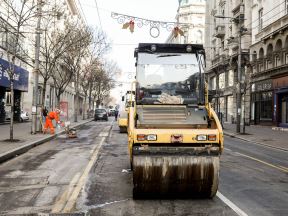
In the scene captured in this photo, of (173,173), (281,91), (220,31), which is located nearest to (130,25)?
(173,173)

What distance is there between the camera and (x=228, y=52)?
50500 millimetres

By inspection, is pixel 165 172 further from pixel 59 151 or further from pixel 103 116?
pixel 103 116

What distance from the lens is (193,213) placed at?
6.88 m

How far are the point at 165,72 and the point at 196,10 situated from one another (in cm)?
9784

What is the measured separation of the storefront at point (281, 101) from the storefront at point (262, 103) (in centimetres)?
122

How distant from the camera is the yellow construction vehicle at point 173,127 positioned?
298 inches

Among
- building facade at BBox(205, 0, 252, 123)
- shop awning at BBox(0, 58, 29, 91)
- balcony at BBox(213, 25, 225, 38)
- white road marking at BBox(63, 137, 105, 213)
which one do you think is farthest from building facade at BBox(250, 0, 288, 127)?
white road marking at BBox(63, 137, 105, 213)

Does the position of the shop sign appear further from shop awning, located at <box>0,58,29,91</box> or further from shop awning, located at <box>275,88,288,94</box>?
shop awning, located at <box>0,58,29,91</box>

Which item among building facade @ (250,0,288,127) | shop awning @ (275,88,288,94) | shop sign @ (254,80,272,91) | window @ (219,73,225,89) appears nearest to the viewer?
shop awning @ (275,88,288,94)

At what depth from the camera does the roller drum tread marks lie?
7535 mm

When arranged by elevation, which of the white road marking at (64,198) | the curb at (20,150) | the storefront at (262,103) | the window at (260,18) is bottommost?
the white road marking at (64,198)

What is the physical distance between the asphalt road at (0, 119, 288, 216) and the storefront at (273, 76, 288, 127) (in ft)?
69.3

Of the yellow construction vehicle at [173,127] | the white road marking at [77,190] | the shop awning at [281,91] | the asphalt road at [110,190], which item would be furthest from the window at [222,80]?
the yellow construction vehicle at [173,127]

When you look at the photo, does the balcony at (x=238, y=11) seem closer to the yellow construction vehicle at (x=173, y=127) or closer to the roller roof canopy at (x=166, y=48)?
the roller roof canopy at (x=166, y=48)
